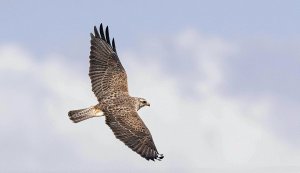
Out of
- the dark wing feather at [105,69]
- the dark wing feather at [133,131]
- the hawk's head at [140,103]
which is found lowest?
the dark wing feather at [133,131]

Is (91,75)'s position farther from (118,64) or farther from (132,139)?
(132,139)

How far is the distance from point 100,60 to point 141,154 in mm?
5275

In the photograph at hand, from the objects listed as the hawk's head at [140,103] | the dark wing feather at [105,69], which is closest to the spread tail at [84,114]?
the dark wing feather at [105,69]

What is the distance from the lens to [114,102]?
2648 centimetres

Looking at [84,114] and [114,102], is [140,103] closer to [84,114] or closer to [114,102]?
[114,102]

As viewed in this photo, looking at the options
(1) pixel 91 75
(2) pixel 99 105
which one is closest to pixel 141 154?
(2) pixel 99 105

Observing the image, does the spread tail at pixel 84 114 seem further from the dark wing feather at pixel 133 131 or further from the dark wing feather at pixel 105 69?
the dark wing feather at pixel 105 69

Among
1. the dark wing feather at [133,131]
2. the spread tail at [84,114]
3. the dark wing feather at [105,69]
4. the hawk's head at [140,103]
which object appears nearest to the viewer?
the dark wing feather at [133,131]

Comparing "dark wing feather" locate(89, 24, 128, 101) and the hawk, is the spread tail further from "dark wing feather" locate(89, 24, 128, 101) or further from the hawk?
"dark wing feather" locate(89, 24, 128, 101)

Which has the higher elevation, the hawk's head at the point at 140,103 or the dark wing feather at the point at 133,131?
the hawk's head at the point at 140,103

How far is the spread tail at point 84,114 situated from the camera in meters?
25.8

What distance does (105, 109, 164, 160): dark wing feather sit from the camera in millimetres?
24219

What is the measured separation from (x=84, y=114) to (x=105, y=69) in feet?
8.77

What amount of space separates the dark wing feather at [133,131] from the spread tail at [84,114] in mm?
356
